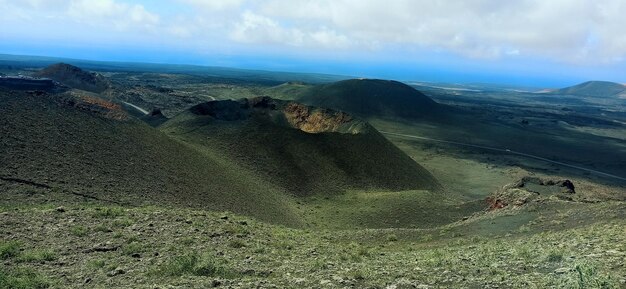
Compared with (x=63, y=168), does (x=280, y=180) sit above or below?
below

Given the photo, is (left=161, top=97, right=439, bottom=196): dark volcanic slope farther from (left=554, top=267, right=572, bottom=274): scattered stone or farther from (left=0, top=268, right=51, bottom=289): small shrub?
(left=554, top=267, right=572, bottom=274): scattered stone

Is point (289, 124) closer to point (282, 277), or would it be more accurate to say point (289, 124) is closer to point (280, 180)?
point (280, 180)

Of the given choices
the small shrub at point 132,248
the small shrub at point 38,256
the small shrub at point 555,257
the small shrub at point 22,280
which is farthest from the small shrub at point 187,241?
the small shrub at point 555,257

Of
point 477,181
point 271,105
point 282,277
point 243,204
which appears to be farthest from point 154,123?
point 282,277

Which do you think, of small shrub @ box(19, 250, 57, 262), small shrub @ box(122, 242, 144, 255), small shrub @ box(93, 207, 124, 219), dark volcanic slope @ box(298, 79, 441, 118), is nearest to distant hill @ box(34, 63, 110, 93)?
dark volcanic slope @ box(298, 79, 441, 118)

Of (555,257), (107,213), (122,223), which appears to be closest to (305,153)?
(107,213)

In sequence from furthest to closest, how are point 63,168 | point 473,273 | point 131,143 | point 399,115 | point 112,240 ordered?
1. point 399,115
2. point 131,143
3. point 63,168
4. point 112,240
5. point 473,273

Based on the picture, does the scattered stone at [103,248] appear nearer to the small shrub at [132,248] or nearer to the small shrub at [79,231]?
the small shrub at [132,248]
